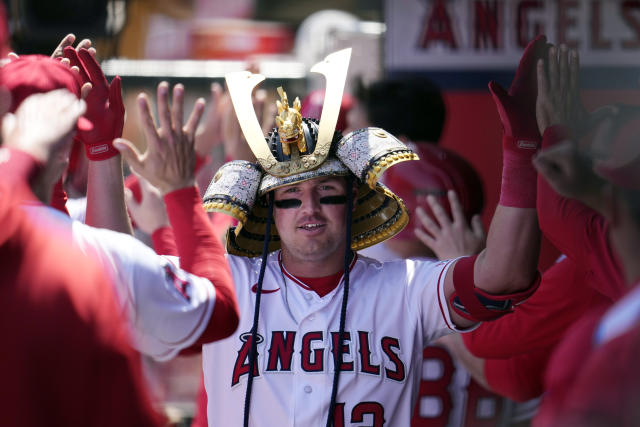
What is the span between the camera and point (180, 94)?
2238mm

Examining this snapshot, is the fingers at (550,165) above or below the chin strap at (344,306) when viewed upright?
above

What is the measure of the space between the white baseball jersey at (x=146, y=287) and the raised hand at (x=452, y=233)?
1.40 meters

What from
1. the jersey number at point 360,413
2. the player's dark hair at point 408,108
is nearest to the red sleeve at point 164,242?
the jersey number at point 360,413

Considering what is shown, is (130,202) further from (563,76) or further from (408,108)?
(563,76)

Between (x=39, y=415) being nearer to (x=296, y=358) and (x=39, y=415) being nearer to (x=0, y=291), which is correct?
(x=0, y=291)

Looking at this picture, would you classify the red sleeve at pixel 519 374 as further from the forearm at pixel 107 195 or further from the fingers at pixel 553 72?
the forearm at pixel 107 195

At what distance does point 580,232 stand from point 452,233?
97cm

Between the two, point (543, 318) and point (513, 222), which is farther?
point (543, 318)

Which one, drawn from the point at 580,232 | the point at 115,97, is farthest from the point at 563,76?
the point at 115,97

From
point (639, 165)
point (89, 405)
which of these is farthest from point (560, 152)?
point (89, 405)

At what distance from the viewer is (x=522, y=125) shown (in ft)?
8.02

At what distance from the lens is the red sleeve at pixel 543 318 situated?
2.95 metres

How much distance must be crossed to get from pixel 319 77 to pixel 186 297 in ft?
13.5

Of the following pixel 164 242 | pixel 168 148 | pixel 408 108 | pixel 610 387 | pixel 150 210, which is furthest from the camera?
pixel 408 108
